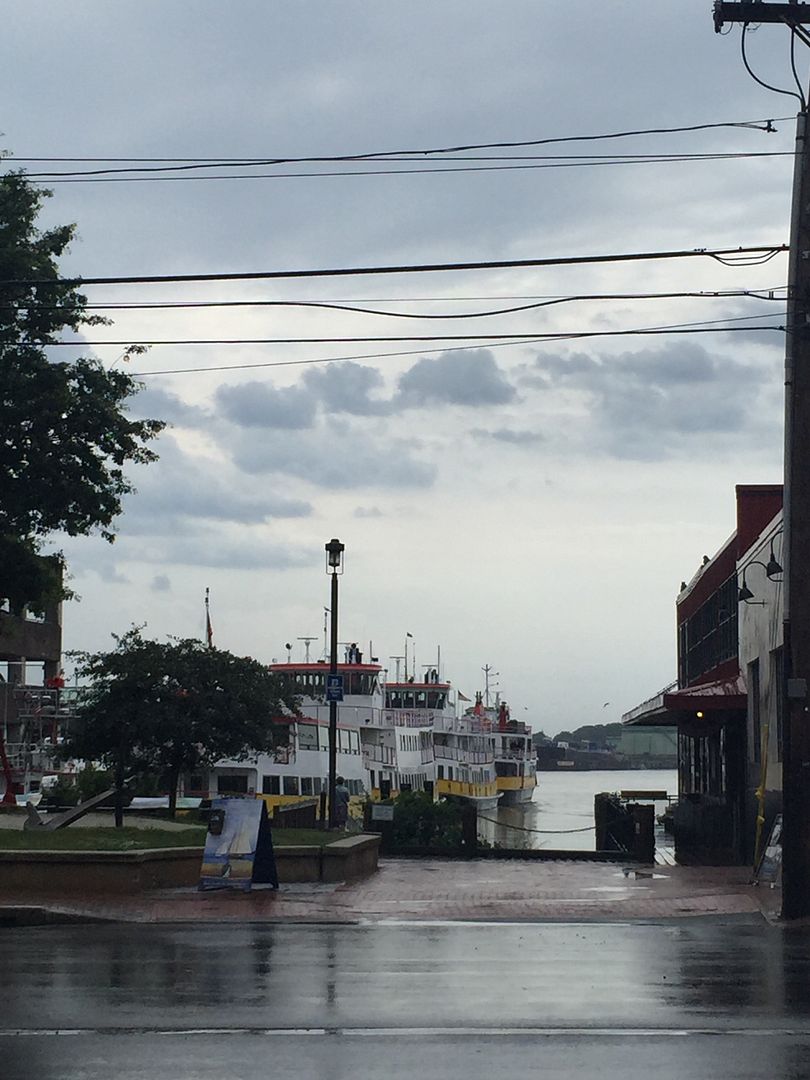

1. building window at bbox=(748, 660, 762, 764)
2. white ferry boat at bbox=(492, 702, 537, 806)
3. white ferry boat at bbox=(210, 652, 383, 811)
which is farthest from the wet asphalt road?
white ferry boat at bbox=(492, 702, 537, 806)

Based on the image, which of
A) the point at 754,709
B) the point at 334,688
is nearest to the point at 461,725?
the point at 754,709

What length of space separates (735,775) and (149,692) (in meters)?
13.0

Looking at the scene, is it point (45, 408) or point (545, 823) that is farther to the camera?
point (545, 823)

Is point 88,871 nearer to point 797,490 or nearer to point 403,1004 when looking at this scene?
point 403,1004

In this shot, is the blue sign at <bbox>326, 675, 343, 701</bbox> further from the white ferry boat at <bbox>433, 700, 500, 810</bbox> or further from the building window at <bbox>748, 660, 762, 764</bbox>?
the white ferry boat at <bbox>433, 700, 500, 810</bbox>

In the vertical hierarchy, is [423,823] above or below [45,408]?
below

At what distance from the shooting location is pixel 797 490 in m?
18.7

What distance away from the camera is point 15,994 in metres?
11.4

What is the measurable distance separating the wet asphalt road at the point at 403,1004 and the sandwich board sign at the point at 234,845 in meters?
3.89

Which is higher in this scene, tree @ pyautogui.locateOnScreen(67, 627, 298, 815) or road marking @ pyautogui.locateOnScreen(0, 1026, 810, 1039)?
tree @ pyautogui.locateOnScreen(67, 627, 298, 815)

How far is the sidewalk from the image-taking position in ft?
59.1

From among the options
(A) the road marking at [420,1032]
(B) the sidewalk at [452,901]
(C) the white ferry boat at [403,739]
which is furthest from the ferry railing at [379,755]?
(A) the road marking at [420,1032]

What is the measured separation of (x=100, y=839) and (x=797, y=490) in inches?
470

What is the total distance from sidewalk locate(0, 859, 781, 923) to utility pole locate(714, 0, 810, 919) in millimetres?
1471
